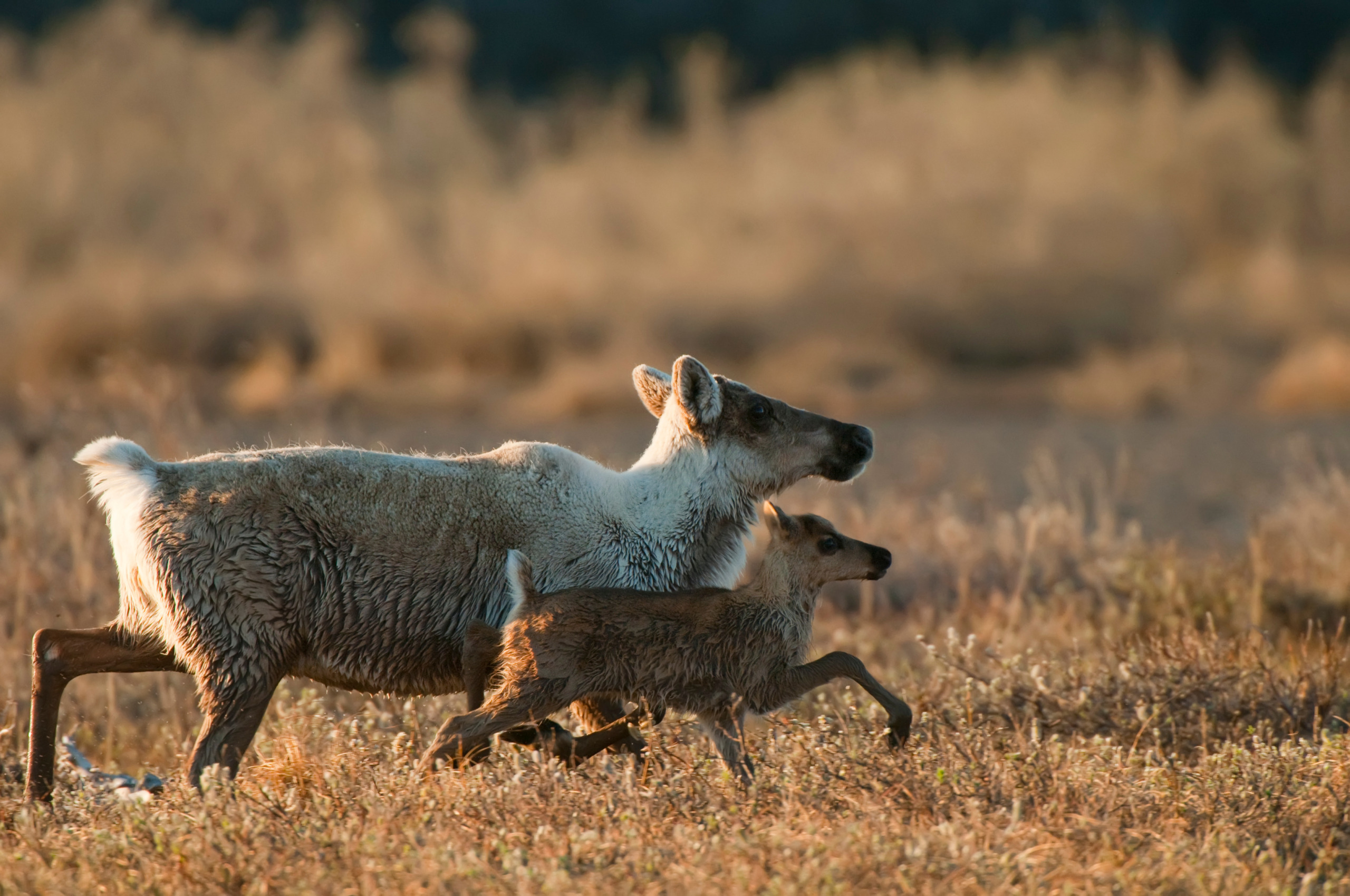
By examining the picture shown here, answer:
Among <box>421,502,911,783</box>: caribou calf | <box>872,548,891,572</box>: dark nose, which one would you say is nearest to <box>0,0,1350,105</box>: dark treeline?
<box>872,548,891,572</box>: dark nose

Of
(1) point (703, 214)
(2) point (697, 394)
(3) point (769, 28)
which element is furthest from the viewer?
(3) point (769, 28)

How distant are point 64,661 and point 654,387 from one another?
253 centimetres

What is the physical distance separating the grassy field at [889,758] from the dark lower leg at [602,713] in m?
0.20

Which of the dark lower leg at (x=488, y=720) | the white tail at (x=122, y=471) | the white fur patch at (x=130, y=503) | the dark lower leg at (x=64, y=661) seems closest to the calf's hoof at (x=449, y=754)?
the dark lower leg at (x=488, y=720)

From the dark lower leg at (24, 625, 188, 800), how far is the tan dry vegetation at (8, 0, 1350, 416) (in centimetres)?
1701

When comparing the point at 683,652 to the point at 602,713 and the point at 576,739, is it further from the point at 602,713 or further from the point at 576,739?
the point at 602,713

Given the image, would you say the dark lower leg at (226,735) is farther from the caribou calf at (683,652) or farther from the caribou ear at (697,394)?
the caribou ear at (697,394)

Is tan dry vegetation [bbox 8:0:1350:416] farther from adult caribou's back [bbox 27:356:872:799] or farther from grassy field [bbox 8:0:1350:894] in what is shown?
adult caribou's back [bbox 27:356:872:799]

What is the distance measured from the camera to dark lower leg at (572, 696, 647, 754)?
5844 millimetres

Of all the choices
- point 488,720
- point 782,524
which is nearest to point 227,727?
point 488,720

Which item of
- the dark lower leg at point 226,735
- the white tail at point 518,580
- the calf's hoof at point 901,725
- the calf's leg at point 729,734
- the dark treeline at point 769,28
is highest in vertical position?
the dark treeline at point 769,28

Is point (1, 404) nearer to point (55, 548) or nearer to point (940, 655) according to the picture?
point (55, 548)

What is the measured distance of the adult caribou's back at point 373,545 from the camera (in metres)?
5.48

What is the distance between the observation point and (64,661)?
5879 millimetres
